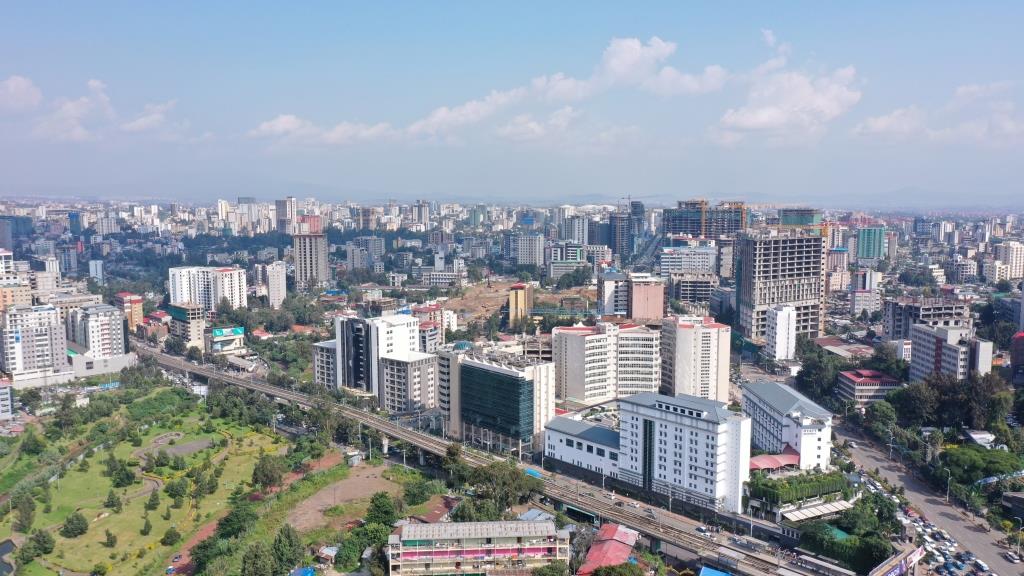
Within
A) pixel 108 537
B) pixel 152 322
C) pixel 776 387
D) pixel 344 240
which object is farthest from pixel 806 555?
pixel 344 240

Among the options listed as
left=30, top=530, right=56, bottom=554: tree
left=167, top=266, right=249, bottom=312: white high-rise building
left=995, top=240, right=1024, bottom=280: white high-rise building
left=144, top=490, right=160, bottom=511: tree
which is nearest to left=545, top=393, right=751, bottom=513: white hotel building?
left=144, top=490, right=160, bottom=511: tree

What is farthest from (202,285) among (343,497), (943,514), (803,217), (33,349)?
(803,217)

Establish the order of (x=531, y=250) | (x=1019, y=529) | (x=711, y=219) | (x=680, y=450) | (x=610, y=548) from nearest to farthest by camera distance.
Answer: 1. (x=610, y=548)
2. (x=1019, y=529)
3. (x=680, y=450)
4. (x=711, y=219)
5. (x=531, y=250)

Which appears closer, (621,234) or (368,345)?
(368,345)

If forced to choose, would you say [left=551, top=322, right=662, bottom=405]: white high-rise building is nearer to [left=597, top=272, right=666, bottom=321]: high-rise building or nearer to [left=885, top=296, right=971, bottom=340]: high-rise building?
[left=597, top=272, right=666, bottom=321]: high-rise building

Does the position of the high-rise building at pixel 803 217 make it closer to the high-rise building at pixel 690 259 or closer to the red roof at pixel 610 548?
the high-rise building at pixel 690 259

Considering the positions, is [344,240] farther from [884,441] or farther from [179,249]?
[884,441]

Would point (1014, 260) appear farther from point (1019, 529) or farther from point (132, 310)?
point (132, 310)
